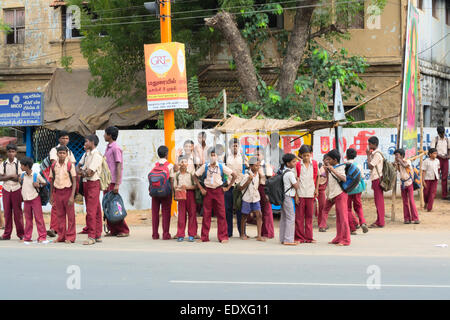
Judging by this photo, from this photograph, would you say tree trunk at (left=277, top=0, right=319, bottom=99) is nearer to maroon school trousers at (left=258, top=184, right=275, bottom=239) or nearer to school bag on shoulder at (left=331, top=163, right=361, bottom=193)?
maroon school trousers at (left=258, top=184, right=275, bottom=239)

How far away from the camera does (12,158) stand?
Result: 12.1m

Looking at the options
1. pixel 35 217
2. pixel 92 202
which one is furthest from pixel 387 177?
pixel 35 217

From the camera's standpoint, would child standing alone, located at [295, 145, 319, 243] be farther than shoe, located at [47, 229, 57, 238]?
No

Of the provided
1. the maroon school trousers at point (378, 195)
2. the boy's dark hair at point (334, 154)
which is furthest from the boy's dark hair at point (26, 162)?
the maroon school trousers at point (378, 195)

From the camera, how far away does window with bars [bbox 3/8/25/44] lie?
25.6m

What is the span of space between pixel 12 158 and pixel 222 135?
5.60 m

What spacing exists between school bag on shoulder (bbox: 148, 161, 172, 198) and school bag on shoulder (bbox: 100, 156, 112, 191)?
74 centimetres

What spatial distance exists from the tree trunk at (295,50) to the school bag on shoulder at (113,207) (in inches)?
301

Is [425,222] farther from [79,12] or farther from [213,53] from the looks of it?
[79,12]

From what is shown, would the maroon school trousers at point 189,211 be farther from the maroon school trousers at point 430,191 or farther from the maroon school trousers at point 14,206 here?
the maroon school trousers at point 430,191

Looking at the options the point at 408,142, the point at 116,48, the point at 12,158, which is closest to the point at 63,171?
the point at 12,158

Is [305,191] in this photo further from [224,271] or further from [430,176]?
[430,176]

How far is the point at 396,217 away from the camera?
15.3 metres

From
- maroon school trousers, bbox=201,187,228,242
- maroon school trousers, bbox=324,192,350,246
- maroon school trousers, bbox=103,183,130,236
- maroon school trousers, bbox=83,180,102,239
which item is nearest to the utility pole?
maroon school trousers, bbox=103,183,130,236
